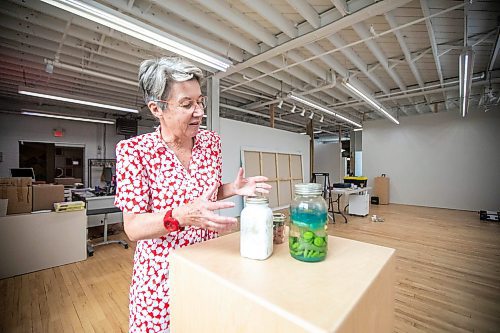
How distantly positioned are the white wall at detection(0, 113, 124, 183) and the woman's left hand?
982 centimetres

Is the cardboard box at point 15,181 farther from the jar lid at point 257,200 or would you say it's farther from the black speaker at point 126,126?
the black speaker at point 126,126

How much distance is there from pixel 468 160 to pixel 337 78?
5485 millimetres

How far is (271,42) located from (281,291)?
Answer: 390 centimetres

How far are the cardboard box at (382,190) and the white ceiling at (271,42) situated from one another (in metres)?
3.21

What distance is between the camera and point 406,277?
289cm

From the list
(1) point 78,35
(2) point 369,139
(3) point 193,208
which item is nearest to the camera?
(3) point 193,208

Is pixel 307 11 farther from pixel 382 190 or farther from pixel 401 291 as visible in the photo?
pixel 382 190

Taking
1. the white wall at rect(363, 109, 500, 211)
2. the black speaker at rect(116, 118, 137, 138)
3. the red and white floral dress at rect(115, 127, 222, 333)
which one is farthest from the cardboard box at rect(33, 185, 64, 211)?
the white wall at rect(363, 109, 500, 211)

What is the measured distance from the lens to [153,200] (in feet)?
2.63

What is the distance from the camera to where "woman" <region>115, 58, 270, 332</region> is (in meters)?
0.76

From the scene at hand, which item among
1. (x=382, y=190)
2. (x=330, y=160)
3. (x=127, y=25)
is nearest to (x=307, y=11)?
(x=127, y=25)

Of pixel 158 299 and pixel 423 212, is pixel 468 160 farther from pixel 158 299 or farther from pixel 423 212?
pixel 158 299

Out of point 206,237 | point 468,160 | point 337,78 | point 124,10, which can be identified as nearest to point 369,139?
point 468,160

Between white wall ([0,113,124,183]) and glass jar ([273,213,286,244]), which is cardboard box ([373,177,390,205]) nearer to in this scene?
glass jar ([273,213,286,244])
